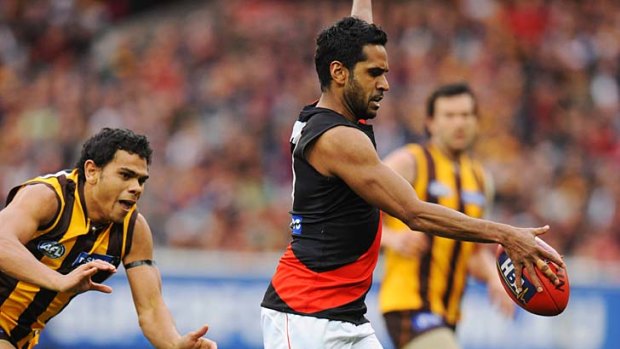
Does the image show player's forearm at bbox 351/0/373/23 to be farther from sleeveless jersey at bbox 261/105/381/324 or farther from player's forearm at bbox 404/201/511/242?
player's forearm at bbox 404/201/511/242

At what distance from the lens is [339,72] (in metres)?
5.71

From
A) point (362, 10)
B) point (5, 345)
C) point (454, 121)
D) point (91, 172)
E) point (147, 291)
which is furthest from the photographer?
point (454, 121)

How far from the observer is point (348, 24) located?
18.9ft

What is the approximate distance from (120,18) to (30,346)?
12566mm

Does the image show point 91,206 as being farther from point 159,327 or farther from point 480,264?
point 480,264

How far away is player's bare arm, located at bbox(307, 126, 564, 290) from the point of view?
523 centimetres

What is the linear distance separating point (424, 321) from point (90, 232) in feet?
8.36

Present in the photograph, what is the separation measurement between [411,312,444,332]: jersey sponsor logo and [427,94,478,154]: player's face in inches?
47.2

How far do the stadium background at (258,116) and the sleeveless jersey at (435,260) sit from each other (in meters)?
3.75

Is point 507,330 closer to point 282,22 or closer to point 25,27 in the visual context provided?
point 282,22

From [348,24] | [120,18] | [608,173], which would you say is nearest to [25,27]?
[120,18]

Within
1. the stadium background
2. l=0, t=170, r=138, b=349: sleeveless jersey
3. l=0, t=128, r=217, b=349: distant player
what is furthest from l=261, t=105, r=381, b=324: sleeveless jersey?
the stadium background

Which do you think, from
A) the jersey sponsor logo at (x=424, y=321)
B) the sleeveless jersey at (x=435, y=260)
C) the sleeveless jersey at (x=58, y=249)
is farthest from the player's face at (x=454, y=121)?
the sleeveless jersey at (x=58, y=249)

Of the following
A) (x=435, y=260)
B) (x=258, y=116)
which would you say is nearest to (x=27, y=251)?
(x=435, y=260)
